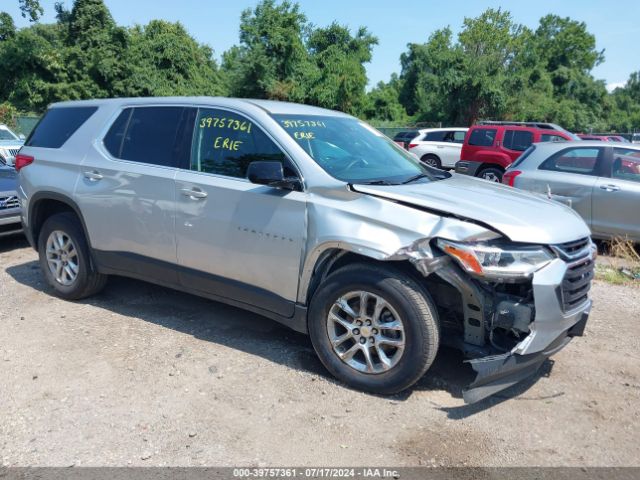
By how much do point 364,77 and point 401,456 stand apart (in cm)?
3618

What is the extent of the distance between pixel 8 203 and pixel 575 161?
7604mm

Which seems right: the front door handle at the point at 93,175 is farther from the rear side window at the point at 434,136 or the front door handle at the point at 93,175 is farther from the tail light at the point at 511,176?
the rear side window at the point at 434,136

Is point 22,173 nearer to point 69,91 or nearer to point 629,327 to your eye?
point 629,327

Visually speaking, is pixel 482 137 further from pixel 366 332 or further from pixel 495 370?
pixel 495 370

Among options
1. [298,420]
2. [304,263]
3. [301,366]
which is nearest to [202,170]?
[304,263]

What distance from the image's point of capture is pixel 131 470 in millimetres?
2855

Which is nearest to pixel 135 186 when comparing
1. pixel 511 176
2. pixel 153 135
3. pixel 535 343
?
pixel 153 135

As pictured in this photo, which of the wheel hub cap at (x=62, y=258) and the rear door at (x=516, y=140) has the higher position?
the rear door at (x=516, y=140)

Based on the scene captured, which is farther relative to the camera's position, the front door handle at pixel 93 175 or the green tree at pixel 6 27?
the green tree at pixel 6 27

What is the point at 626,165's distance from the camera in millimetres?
7305

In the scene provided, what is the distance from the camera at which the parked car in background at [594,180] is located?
23.3 ft

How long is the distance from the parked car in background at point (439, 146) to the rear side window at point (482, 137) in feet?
11.4

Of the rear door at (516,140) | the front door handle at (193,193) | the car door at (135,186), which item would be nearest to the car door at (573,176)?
the front door handle at (193,193)

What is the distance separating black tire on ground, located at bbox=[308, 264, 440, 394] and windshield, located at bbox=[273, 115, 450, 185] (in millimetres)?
720
